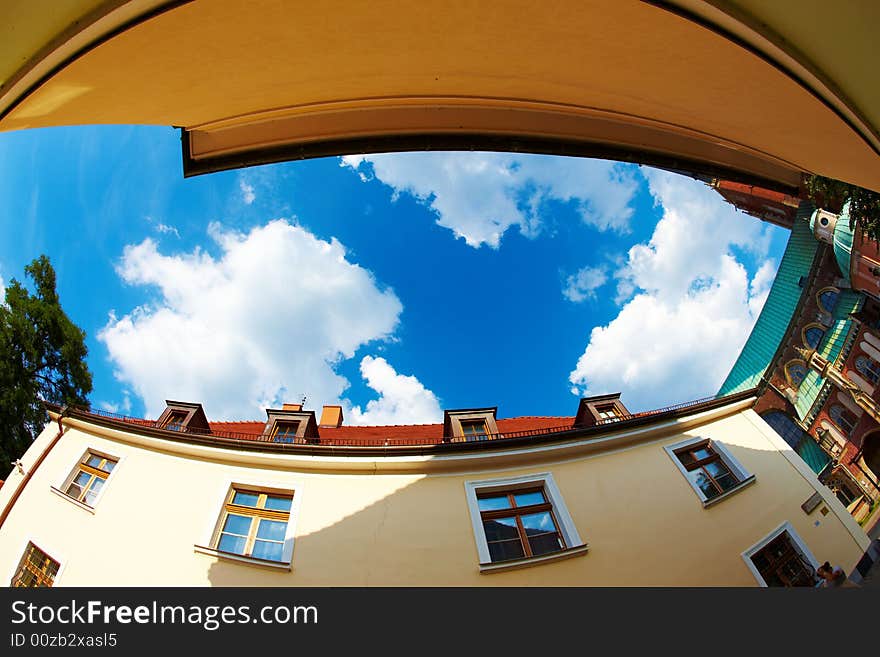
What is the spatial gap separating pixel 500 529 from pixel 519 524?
536 millimetres

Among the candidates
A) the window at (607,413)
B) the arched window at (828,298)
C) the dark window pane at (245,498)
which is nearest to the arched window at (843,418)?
the arched window at (828,298)

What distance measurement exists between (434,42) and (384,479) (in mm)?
10361

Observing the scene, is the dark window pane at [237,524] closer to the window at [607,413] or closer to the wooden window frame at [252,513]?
the wooden window frame at [252,513]

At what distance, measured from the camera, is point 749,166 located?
5.51m

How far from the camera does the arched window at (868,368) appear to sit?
24.5m

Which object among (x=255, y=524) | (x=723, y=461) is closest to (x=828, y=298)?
(x=723, y=461)

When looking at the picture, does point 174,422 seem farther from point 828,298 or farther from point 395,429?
point 828,298

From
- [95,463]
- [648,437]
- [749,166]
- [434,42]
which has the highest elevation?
[95,463]

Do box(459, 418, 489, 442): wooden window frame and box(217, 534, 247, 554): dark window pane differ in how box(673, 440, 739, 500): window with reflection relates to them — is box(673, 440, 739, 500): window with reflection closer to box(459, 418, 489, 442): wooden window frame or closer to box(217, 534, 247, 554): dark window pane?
box(459, 418, 489, 442): wooden window frame

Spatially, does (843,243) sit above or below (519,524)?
above

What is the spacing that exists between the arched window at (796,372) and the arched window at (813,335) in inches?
54.5

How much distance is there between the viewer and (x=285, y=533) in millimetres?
10094
